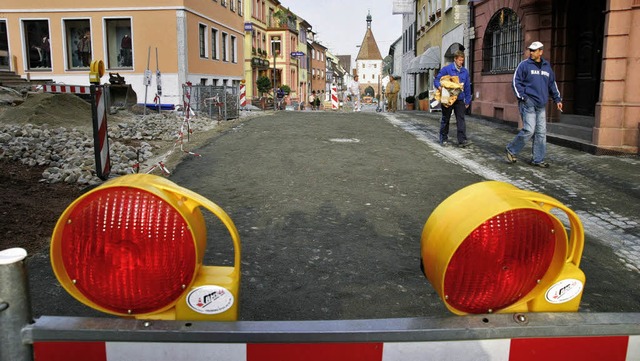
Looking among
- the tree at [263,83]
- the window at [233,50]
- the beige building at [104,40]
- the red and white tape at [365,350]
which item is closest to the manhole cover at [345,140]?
the red and white tape at [365,350]

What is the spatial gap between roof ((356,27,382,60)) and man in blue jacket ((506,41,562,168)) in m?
130

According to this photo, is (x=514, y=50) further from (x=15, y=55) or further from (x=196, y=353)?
(x=15, y=55)

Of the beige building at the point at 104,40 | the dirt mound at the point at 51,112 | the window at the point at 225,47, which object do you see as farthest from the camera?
the window at the point at 225,47

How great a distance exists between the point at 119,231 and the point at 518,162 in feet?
28.8

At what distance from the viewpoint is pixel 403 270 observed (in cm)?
430

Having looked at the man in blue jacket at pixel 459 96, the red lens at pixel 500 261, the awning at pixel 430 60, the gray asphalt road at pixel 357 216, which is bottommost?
the gray asphalt road at pixel 357 216

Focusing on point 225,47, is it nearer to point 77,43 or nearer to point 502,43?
point 77,43

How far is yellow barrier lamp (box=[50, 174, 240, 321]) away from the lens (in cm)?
164

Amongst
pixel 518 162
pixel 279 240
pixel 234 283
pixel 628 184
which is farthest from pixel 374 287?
pixel 518 162

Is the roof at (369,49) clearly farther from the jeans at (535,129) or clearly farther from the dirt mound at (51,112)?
the jeans at (535,129)

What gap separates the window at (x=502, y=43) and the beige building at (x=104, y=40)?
49.9 feet

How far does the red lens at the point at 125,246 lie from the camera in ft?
5.39

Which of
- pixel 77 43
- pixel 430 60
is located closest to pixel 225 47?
pixel 77 43

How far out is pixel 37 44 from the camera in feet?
98.1
